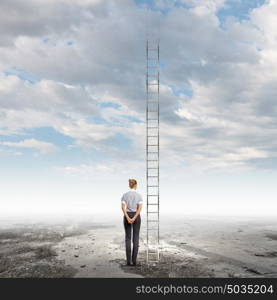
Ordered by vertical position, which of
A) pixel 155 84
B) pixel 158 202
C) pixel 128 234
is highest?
pixel 155 84

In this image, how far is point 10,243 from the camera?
16406mm

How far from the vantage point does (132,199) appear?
10.1m

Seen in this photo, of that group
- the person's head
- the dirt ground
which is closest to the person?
the person's head

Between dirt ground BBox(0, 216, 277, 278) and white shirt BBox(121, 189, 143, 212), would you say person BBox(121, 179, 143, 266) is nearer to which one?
white shirt BBox(121, 189, 143, 212)

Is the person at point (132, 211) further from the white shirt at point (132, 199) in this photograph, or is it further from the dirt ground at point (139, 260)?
the dirt ground at point (139, 260)

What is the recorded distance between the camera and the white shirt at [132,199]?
1009 centimetres

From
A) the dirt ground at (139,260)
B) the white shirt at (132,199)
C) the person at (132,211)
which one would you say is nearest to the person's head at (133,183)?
the person at (132,211)

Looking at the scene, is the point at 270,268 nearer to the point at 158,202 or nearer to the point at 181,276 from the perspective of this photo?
the point at 181,276

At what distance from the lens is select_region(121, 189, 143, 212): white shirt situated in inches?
397

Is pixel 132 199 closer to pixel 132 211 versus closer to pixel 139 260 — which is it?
pixel 132 211

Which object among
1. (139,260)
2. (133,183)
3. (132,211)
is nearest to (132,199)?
(132,211)
